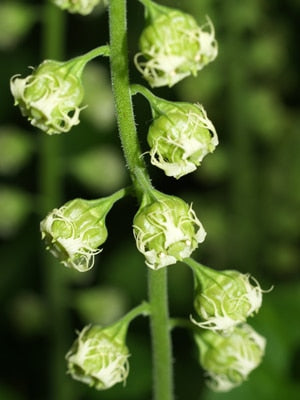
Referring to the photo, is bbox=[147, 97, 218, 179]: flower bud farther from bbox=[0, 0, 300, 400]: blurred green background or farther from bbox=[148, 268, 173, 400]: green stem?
bbox=[0, 0, 300, 400]: blurred green background

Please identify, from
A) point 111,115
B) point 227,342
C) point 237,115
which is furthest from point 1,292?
point 227,342

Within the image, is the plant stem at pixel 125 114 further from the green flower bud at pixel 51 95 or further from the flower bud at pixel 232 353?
the flower bud at pixel 232 353

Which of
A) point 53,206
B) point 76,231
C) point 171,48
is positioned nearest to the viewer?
point 171,48

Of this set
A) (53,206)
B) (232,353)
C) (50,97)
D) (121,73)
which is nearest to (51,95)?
(50,97)

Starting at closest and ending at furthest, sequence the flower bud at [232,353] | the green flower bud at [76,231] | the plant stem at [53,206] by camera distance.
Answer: the green flower bud at [76,231] → the flower bud at [232,353] → the plant stem at [53,206]

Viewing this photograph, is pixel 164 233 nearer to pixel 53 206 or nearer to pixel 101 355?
pixel 101 355

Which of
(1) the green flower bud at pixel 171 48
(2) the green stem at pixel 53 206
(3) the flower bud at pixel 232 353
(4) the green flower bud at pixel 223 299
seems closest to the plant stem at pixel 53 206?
(2) the green stem at pixel 53 206
